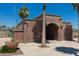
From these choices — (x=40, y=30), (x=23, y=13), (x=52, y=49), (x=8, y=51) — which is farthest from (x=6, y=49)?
(x=40, y=30)

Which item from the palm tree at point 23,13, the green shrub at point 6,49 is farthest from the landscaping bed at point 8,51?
the palm tree at point 23,13

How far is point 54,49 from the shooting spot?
14.5 metres

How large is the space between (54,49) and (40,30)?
2190 millimetres

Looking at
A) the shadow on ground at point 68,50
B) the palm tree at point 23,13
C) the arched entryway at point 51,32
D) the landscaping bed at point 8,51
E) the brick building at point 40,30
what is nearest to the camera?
the landscaping bed at point 8,51

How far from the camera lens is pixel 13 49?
13820 millimetres

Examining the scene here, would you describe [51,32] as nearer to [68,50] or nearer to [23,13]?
[68,50]

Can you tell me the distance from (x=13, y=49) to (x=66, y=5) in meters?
4.07

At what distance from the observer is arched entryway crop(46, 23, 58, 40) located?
1547 centimetres

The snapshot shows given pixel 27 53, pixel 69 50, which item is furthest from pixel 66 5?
pixel 27 53

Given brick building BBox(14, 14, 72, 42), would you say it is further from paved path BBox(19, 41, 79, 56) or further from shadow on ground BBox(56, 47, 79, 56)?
shadow on ground BBox(56, 47, 79, 56)

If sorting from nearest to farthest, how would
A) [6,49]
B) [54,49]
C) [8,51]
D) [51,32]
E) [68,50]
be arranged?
[8,51]
[6,49]
[68,50]
[54,49]
[51,32]

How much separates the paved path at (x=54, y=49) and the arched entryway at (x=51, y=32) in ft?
1.63

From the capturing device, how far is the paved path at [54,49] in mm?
13727

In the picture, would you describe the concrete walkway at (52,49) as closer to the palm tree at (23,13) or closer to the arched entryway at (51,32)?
the arched entryway at (51,32)
